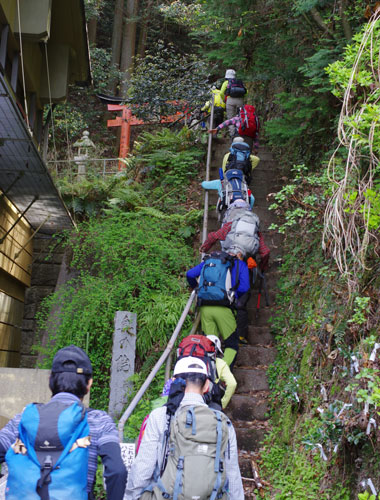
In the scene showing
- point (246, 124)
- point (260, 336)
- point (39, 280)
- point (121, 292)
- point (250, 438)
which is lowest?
point (250, 438)

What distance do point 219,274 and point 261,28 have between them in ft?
21.1

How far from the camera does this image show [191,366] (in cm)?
395

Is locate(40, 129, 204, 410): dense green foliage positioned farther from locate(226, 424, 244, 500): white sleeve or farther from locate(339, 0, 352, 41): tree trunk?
locate(339, 0, 352, 41): tree trunk

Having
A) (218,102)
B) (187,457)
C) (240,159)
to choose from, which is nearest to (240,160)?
(240,159)

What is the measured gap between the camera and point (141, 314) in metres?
8.96

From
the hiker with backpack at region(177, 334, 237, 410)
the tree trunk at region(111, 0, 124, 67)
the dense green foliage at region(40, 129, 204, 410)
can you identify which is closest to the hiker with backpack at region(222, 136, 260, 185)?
the dense green foliage at region(40, 129, 204, 410)

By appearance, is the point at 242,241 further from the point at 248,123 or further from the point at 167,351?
the point at 248,123

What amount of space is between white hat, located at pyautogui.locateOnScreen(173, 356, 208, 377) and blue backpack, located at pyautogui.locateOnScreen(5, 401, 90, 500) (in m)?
0.96

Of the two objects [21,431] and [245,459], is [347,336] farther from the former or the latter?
[21,431]

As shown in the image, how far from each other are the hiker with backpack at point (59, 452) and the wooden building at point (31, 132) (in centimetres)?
576

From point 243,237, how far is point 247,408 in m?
2.28

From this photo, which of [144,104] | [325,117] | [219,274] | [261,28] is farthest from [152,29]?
[219,274]

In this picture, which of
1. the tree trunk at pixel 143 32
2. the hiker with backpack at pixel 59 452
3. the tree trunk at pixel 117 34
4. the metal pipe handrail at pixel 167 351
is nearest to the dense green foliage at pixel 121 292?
the metal pipe handrail at pixel 167 351

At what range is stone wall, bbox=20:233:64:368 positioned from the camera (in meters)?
13.7
